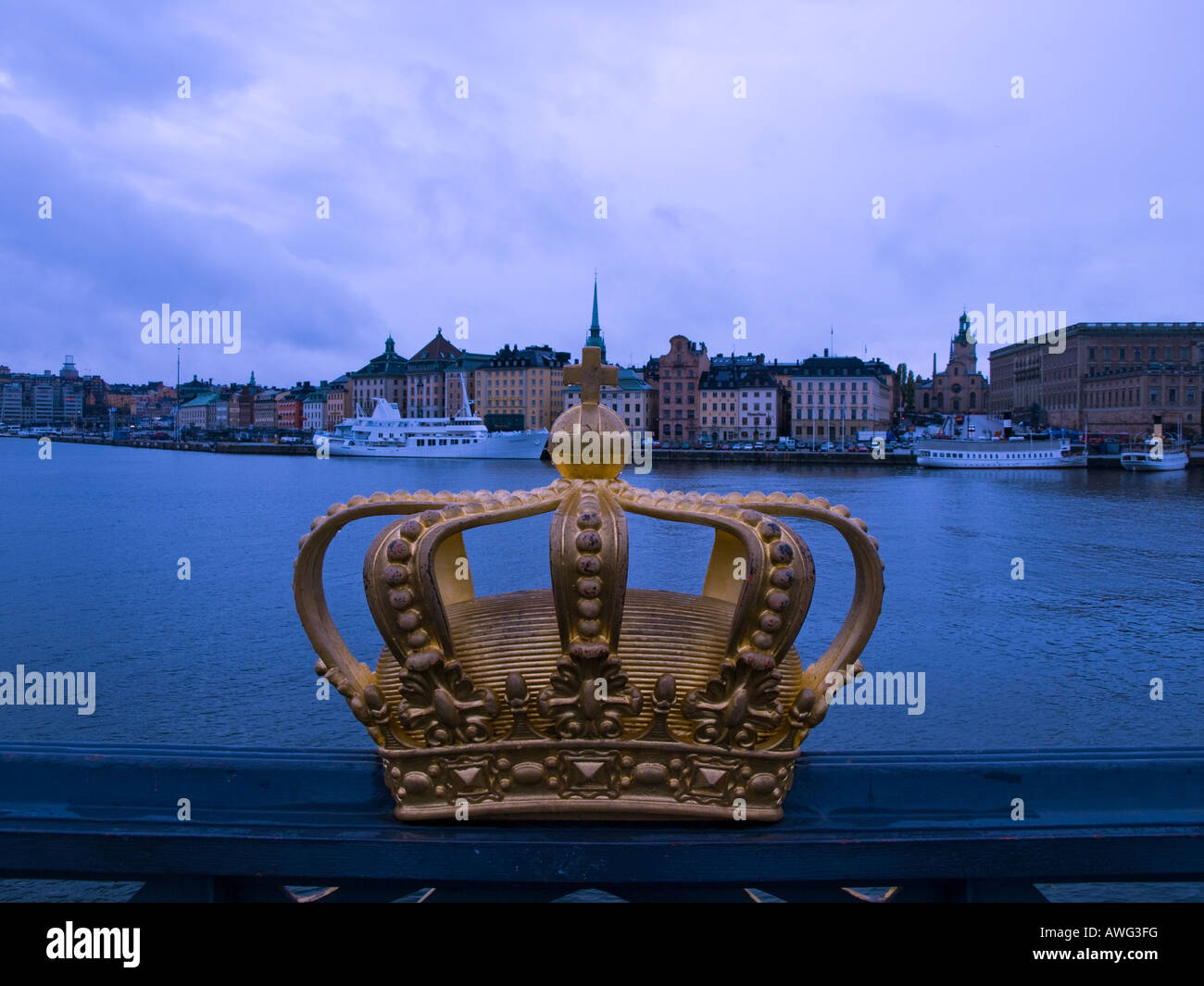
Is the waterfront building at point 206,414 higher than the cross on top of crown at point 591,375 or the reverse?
higher

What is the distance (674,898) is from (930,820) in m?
0.79

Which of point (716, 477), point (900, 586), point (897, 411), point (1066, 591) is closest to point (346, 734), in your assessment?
point (900, 586)

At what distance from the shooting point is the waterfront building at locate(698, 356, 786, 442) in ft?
261

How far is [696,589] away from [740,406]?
217 feet

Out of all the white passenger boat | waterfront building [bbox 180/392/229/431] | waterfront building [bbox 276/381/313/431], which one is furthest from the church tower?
waterfront building [bbox 180/392/229/431]

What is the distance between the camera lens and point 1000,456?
56188 mm

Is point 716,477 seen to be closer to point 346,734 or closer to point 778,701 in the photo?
point 346,734

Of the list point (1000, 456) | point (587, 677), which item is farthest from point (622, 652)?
point (1000, 456)

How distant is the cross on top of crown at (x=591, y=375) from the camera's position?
9.83 feet

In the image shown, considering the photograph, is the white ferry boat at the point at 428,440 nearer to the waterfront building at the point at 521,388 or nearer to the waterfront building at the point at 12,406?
the waterfront building at the point at 521,388

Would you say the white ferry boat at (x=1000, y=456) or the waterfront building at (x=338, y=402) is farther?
the waterfront building at (x=338, y=402)

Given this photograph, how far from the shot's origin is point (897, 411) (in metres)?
109

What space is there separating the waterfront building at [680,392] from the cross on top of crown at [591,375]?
78114 mm

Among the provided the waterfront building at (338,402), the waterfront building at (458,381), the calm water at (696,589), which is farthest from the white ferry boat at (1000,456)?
the waterfront building at (338,402)
